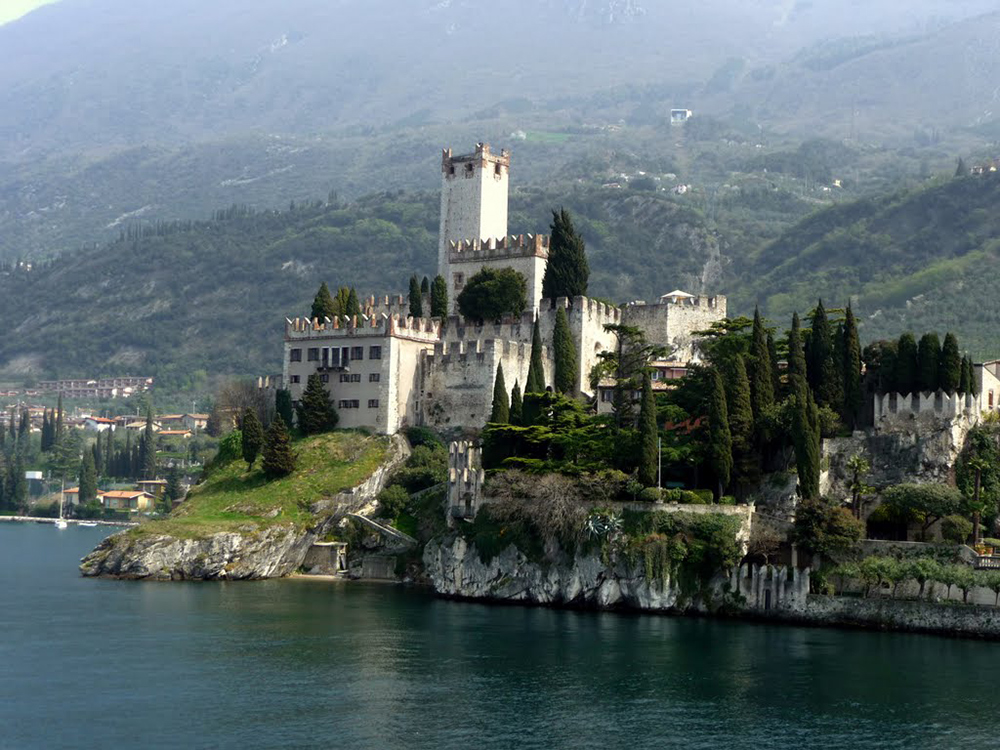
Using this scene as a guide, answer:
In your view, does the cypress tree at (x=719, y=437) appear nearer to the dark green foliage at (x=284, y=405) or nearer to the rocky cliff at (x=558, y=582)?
the rocky cliff at (x=558, y=582)

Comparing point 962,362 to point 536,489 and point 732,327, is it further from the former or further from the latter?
point 536,489

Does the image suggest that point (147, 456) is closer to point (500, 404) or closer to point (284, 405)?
point (284, 405)

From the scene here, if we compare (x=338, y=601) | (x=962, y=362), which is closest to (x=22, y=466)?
(x=338, y=601)

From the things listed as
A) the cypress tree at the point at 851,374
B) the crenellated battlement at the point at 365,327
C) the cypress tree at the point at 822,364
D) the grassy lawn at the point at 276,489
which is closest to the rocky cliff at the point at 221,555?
the grassy lawn at the point at 276,489

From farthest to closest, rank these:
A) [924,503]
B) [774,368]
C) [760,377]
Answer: [774,368] < [760,377] < [924,503]

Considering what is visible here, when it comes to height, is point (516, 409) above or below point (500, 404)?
below

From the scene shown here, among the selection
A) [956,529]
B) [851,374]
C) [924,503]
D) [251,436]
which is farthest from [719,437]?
[251,436]

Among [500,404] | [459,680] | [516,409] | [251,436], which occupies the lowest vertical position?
[459,680]

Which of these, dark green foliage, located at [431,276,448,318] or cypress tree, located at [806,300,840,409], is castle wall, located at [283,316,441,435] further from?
cypress tree, located at [806,300,840,409]

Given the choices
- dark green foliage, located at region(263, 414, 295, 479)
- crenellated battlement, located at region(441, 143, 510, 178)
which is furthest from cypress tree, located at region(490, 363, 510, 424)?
crenellated battlement, located at region(441, 143, 510, 178)
